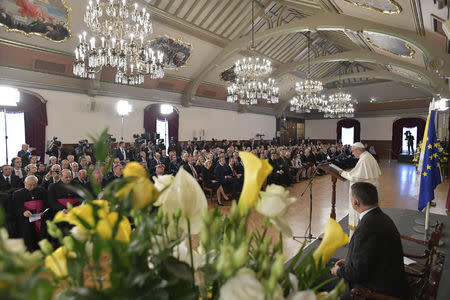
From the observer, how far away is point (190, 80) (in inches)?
567

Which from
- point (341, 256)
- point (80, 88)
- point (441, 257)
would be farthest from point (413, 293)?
point (80, 88)

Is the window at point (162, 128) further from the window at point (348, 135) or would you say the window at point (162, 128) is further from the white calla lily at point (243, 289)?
the window at point (348, 135)

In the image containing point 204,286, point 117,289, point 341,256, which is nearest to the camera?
point 117,289

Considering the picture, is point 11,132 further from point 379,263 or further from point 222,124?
point 379,263

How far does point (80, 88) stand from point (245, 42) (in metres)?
7.16

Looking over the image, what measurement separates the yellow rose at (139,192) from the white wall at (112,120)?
6293 mm

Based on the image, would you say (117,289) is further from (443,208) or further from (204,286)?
(443,208)

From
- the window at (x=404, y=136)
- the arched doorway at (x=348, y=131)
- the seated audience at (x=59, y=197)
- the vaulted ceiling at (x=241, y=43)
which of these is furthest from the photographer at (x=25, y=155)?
the window at (x=404, y=136)

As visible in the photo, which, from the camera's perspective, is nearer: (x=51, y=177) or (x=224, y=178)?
(x=51, y=177)

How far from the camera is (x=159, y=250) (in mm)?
725

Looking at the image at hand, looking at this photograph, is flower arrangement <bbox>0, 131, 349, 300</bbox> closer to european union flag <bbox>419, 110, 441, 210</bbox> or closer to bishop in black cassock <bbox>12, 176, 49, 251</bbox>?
bishop in black cassock <bbox>12, 176, 49, 251</bbox>

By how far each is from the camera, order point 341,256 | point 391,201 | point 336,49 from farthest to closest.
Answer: point 336,49 → point 391,201 → point 341,256

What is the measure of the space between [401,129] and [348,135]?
418 centimetres

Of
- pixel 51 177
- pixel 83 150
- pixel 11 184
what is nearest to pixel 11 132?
pixel 83 150
